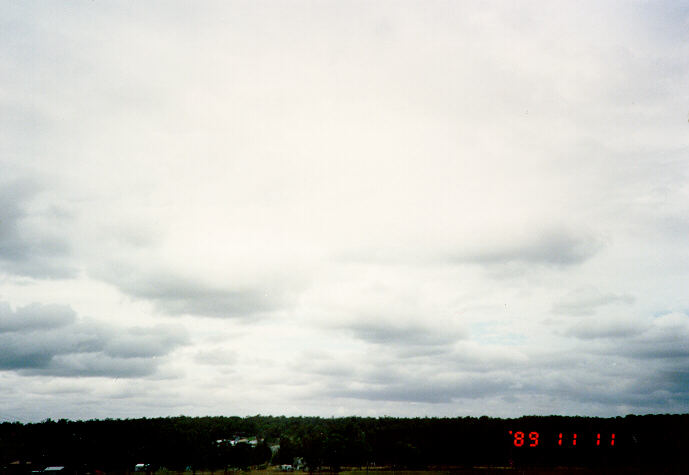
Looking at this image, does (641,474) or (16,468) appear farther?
(16,468)

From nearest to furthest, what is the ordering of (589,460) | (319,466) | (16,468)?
1. (589,460)
2. (16,468)
3. (319,466)

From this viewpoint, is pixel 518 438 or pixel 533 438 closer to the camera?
pixel 518 438

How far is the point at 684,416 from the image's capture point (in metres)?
174

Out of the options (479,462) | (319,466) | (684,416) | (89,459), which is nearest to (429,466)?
(479,462)

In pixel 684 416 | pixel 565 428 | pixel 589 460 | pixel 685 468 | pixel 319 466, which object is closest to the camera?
pixel 565 428

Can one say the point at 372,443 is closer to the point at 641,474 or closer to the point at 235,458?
the point at 235,458

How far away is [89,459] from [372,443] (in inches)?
3980

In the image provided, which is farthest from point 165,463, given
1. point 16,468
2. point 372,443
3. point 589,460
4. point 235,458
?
point 589,460

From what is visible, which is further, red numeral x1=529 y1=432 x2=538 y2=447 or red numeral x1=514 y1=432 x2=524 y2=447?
red numeral x1=529 y1=432 x2=538 y2=447

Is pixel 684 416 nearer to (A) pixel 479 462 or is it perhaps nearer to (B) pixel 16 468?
(A) pixel 479 462

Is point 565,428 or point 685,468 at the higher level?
point 565,428

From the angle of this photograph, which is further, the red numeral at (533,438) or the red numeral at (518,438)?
the red numeral at (533,438)

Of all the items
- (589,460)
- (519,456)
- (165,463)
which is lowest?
(165,463)

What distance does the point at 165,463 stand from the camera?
198375mm
